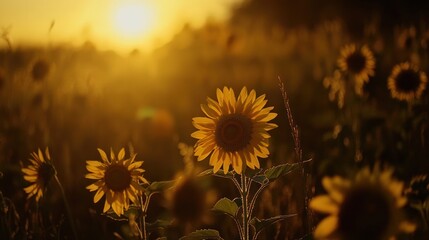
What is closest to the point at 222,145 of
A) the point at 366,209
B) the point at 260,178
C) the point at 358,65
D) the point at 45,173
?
the point at 260,178

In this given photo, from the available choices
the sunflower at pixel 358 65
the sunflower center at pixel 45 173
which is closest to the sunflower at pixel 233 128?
the sunflower center at pixel 45 173

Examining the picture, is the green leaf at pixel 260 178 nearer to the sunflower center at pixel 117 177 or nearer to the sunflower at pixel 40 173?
the sunflower center at pixel 117 177

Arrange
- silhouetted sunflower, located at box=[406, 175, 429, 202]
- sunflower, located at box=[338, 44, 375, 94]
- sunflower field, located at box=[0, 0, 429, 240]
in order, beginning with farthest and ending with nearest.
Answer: sunflower, located at box=[338, 44, 375, 94], silhouetted sunflower, located at box=[406, 175, 429, 202], sunflower field, located at box=[0, 0, 429, 240]

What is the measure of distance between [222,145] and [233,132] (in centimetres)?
6

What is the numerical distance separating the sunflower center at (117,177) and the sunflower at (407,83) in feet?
6.67

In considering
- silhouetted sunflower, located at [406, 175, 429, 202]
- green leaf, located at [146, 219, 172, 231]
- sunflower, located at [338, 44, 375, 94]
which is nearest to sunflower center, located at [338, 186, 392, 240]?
green leaf, located at [146, 219, 172, 231]

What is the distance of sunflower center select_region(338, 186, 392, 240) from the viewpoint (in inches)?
47.4

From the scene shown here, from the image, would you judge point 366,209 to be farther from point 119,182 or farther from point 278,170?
point 119,182

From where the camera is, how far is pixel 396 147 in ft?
11.0

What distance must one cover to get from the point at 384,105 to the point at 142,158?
1.84 meters

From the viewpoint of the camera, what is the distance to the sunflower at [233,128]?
1.92m

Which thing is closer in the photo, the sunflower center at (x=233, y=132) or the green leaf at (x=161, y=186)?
the green leaf at (x=161, y=186)

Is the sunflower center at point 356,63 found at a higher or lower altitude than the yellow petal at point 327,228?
higher

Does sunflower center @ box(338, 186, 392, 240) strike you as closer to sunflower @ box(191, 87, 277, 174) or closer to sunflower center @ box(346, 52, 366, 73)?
sunflower @ box(191, 87, 277, 174)
